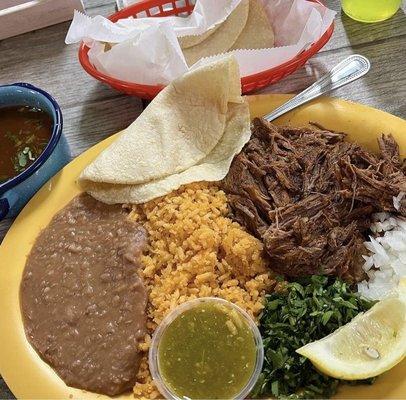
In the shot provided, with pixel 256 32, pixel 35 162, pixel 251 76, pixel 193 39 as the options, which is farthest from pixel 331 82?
pixel 35 162

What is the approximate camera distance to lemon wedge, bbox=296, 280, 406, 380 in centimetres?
145

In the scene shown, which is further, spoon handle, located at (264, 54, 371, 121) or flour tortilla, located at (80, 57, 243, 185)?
spoon handle, located at (264, 54, 371, 121)

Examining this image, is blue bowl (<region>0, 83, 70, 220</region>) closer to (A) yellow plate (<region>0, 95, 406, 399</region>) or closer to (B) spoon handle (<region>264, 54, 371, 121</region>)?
(A) yellow plate (<region>0, 95, 406, 399</region>)

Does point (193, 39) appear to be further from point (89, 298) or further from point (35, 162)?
point (89, 298)

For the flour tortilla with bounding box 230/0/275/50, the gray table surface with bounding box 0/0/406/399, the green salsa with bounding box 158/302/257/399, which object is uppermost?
the flour tortilla with bounding box 230/0/275/50

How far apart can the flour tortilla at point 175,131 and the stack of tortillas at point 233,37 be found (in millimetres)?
337

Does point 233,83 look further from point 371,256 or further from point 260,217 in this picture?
point 371,256

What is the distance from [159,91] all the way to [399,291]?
3.63ft

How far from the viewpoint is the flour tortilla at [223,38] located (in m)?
2.33

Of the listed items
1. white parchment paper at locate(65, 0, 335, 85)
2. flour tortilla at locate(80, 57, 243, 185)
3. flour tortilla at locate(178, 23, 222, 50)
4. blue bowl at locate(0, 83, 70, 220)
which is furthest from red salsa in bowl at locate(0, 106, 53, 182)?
flour tortilla at locate(178, 23, 222, 50)

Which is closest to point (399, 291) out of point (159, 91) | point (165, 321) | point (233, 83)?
point (165, 321)

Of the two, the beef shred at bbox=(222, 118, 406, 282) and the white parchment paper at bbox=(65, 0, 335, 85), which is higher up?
the white parchment paper at bbox=(65, 0, 335, 85)

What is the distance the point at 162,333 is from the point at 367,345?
558mm

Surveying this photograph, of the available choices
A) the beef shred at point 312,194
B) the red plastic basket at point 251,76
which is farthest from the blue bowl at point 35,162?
the beef shred at point 312,194
